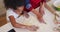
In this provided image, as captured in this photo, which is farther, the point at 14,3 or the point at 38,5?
the point at 38,5

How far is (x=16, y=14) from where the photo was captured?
1100 millimetres

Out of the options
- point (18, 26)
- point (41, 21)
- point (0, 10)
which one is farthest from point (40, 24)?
point (0, 10)

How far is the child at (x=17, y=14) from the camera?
3.14 ft

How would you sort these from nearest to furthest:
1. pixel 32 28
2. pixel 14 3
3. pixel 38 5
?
pixel 32 28 < pixel 14 3 < pixel 38 5

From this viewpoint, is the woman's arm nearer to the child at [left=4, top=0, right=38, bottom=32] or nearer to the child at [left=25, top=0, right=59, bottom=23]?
the child at [left=4, top=0, right=38, bottom=32]

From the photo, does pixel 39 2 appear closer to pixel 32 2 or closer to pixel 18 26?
pixel 32 2

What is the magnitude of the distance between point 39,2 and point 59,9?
0.19m

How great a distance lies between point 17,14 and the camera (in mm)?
1104

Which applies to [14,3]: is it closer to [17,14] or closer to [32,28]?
[17,14]

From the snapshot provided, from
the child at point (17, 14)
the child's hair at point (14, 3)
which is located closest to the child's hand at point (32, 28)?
the child at point (17, 14)

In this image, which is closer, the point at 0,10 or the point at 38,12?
the point at 38,12

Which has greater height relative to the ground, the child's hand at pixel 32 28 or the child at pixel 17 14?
the child at pixel 17 14

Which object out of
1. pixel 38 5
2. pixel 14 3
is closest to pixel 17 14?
pixel 14 3

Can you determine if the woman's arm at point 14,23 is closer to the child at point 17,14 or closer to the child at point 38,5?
the child at point 17,14
